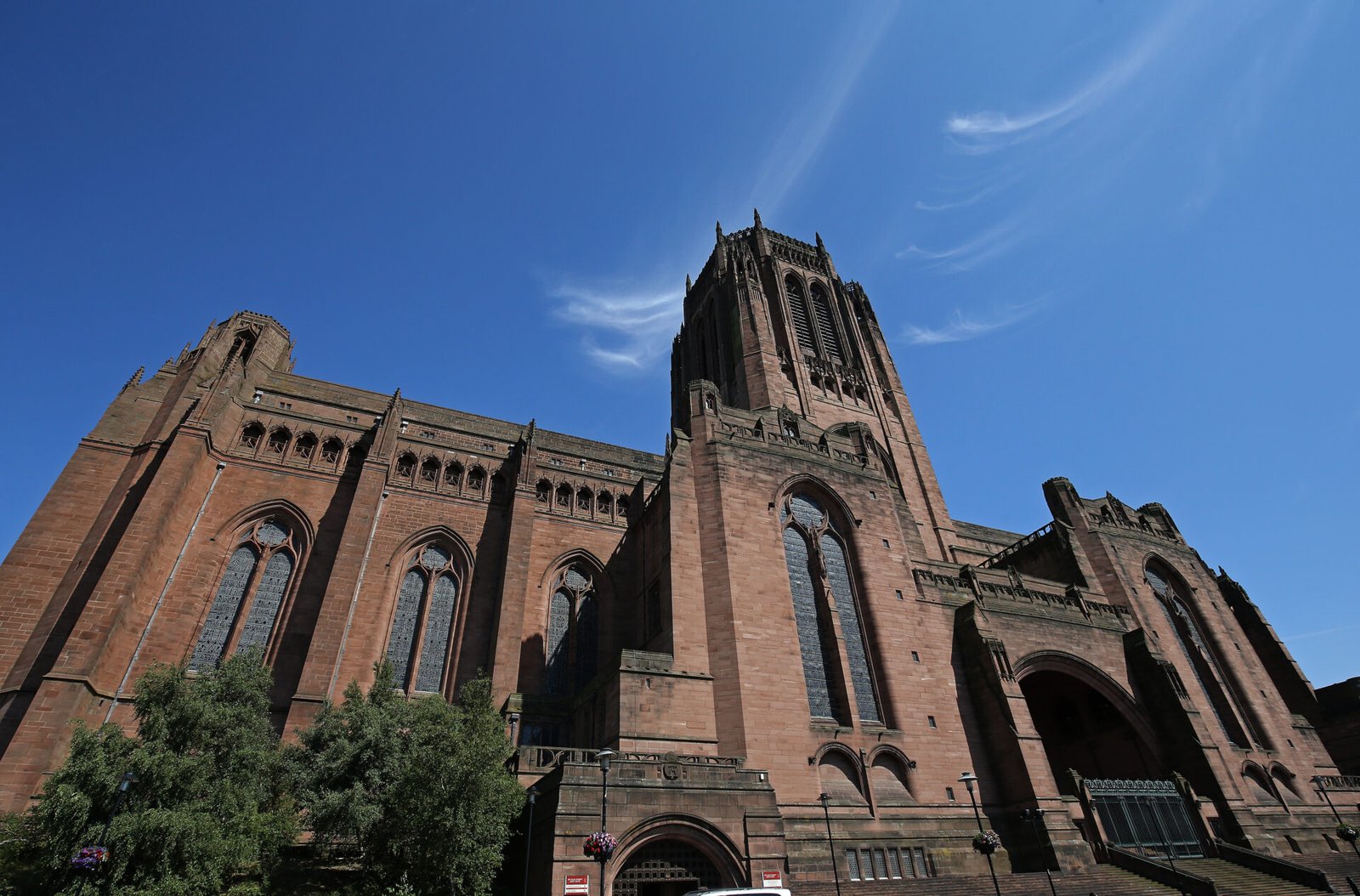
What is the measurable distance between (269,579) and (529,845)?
651 inches

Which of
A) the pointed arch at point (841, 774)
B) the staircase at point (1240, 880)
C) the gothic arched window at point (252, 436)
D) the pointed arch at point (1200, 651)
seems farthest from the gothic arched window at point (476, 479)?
the pointed arch at point (1200, 651)

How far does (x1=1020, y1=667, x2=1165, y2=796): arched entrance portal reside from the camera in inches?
1097

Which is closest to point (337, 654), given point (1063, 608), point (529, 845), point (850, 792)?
point (529, 845)

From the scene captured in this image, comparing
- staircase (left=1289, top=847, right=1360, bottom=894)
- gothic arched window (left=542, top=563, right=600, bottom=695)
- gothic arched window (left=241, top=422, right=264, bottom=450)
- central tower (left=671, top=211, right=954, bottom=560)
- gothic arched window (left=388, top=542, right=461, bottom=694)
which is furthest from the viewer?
central tower (left=671, top=211, right=954, bottom=560)

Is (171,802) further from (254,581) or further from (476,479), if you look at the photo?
(476,479)

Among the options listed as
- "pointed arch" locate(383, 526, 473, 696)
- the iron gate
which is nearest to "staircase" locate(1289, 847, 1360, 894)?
the iron gate

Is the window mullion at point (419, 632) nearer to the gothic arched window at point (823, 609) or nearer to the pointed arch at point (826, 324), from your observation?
the gothic arched window at point (823, 609)

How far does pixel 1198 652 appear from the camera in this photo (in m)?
33.3

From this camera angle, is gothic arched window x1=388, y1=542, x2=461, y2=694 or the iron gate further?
gothic arched window x1=388, y1=542, x2=461, y2=694

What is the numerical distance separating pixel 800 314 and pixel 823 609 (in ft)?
88.3

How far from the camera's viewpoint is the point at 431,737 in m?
16.4

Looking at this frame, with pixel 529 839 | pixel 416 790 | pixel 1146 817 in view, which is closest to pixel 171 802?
pixel 416 790

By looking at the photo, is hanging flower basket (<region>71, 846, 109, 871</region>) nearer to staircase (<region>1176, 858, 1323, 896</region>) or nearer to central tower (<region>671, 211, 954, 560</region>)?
central tower (<region>671, 211, 954, 560</region>)

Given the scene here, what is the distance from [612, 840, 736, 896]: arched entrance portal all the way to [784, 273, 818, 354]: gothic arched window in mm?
32371
